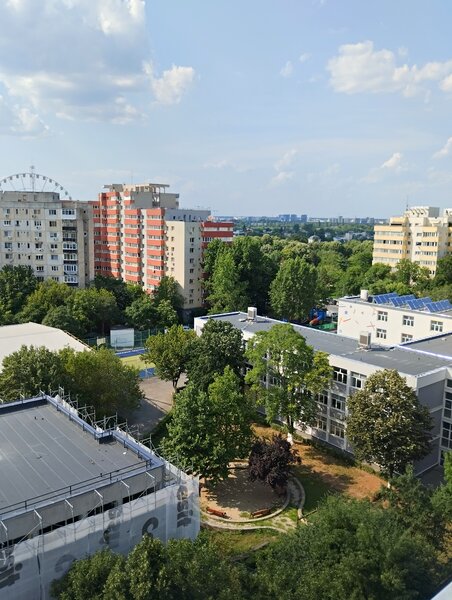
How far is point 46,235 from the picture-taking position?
57406 millimetres

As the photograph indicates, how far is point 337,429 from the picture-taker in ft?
86.3

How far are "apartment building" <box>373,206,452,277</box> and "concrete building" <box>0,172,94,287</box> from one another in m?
43.8

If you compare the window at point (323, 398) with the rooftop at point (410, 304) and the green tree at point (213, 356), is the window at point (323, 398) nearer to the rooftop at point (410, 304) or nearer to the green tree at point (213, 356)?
the green tree at point (213, 356)

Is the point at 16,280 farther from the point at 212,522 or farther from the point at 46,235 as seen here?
the point at 212,522

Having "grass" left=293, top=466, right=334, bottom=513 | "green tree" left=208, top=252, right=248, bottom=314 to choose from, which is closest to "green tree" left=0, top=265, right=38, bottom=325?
"green tree" left=208, top=252, right=248, bottom=314

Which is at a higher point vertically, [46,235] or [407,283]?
[46,235]

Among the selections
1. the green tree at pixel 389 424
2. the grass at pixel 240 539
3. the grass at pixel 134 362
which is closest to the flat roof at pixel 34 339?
the grass at pixel 134 362

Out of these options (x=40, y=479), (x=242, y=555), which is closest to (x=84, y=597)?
(x=40, y=479)

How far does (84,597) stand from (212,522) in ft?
31.4

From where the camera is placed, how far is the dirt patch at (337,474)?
2278cm

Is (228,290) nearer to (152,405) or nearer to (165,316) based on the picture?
(165,316)

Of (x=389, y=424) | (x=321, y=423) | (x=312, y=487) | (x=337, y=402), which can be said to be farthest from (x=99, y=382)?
(x=389, y=424)

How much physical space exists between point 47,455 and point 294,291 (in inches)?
1497

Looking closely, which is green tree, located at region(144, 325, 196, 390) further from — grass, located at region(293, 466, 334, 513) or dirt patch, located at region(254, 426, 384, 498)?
grass, located at region(293, 466, 334, 513)
